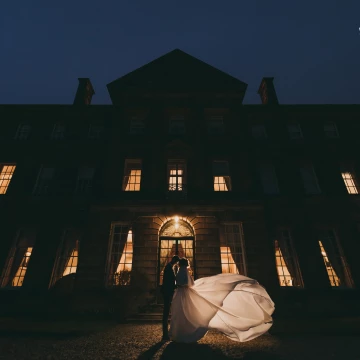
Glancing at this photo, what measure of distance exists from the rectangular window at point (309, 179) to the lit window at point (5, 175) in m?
17.5

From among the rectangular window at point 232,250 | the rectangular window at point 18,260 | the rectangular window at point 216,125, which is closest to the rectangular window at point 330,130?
the rectangular window at point 216,125

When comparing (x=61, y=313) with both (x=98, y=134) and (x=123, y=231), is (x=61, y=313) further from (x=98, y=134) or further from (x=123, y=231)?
(x=98, y=134)

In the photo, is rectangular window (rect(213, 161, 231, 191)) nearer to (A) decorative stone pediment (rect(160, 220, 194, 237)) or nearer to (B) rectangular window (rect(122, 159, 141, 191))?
(A) decorative stone pediment (rect(160, 220, 194, 237))

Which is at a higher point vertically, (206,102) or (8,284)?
(206,102)

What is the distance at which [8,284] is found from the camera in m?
10.2

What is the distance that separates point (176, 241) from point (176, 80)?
10963 mm

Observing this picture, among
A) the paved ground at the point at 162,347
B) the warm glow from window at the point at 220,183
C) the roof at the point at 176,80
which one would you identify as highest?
the roof at the point at 176,80

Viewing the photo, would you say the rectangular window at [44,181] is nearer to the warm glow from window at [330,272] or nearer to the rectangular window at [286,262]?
the rectangular window at [286,262]

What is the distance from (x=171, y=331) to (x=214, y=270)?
5040 mm

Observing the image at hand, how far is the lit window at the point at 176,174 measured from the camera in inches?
468

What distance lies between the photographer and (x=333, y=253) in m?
10.8

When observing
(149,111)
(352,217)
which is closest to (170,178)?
(149,111)

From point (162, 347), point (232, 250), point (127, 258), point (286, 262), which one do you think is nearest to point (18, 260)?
point (127, 258)

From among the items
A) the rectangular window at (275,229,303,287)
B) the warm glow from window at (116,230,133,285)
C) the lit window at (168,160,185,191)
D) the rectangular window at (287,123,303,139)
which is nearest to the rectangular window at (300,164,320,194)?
the rectangular window at (287,123,303,139)
